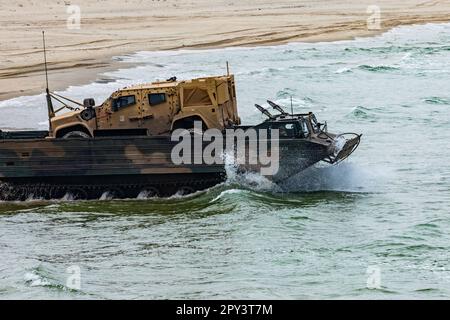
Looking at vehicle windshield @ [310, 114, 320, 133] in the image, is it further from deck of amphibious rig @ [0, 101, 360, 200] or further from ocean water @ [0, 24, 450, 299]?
ocean water @ [0, 24, 450, 299]

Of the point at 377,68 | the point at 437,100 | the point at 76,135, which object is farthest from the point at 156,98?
the point at 377,68

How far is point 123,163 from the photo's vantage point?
21719 mm

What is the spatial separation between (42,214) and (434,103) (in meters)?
19.1

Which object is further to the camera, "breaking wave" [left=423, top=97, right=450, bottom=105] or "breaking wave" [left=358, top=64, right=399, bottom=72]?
"breaking wave" [left=358, top=64, right=399, bottom=72]

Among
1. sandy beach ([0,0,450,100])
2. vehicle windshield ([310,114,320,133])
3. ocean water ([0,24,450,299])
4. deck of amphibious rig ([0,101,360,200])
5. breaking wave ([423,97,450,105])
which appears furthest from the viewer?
sandy beach ([0,0,450,100])

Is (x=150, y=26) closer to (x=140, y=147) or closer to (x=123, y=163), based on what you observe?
(x=123, y=163)

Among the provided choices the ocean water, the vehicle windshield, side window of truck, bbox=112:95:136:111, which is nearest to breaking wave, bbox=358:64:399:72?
the ocean water

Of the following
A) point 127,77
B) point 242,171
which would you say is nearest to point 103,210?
point 242,171

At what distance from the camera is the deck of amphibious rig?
70.5 ft

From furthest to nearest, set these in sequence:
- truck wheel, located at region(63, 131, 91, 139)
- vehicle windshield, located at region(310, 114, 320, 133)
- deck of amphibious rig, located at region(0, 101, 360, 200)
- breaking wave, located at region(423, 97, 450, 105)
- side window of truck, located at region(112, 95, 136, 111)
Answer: breaking wave, located at region(423, 97, 450, 105) → vehicle windshield, located at region(310, 114, 320, 133) → truck wheel, located at region(63, 131, 91, 139) → side window of truck, located at region(112, 95, 136, 111) → deck of amphibious rig, located at region(0, 101, 360, 200)

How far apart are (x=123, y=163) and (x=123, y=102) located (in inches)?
52.8

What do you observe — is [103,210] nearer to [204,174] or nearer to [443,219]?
[204,174]

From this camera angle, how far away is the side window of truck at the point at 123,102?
2200 cm

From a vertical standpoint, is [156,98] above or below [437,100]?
above
